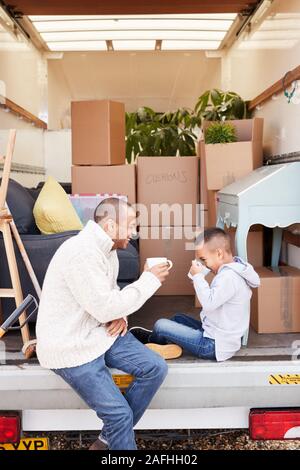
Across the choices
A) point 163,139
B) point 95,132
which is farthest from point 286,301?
point 163,139

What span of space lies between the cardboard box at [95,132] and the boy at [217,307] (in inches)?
72.1

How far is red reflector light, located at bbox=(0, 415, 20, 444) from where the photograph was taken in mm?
2008

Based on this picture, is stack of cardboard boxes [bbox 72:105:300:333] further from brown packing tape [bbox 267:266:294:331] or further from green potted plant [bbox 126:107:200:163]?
brown packing tape [bbox 267:266:294:331]

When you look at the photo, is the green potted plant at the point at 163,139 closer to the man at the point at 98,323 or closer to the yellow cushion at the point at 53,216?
the yellow cushion at the point at 53,216

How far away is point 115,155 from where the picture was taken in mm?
4250

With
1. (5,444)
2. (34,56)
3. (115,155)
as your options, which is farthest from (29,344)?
(34,56)

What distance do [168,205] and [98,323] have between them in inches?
88.7

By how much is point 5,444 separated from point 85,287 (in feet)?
1.97

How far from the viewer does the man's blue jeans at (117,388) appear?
6.36ft

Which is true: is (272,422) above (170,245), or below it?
below

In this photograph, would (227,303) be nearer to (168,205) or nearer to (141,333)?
(141,333)

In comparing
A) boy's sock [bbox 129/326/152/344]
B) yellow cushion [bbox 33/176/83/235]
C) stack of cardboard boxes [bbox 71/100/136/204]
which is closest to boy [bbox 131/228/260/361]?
Answer: boy's sock [bbox 129/326/152/344]

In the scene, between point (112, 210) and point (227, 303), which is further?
point (227, 303)

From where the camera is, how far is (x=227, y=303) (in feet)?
7.79
